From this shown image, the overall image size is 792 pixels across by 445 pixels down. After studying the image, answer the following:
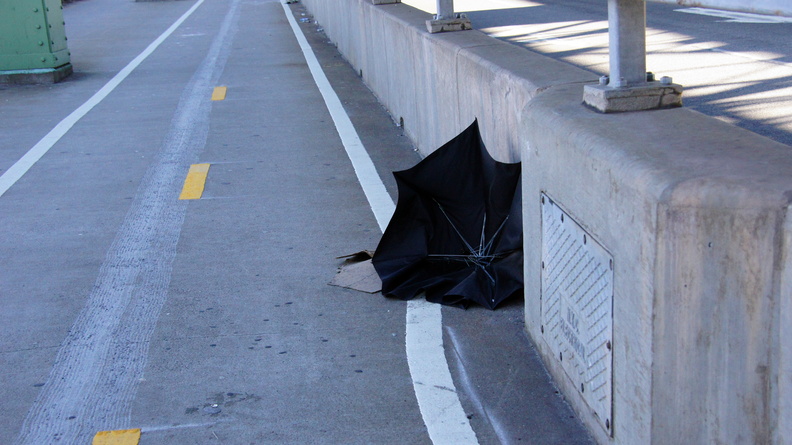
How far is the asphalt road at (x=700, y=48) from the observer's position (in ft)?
23.3

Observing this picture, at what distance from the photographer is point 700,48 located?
1116 centimetres

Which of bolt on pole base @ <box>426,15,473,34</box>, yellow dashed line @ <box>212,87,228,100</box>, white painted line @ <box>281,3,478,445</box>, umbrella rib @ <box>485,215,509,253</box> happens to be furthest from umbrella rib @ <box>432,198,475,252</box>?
yellow dashed line @ <box>212,87,228,100</box>

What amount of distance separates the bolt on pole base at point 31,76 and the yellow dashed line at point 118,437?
13411mm

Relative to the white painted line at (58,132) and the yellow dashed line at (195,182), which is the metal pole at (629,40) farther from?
the white painted line at (58,132)

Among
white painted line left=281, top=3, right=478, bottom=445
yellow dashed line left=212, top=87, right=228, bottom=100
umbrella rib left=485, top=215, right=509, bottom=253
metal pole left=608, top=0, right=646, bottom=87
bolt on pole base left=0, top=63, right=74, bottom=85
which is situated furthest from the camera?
bolt on pole base left=0, top=63, right=74, bottom=85

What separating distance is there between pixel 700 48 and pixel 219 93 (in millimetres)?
7240

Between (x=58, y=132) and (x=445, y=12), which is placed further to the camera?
(x=58, y=132)

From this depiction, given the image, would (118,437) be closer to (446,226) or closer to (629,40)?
(446,226)

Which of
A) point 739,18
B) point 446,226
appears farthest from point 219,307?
point 739,18

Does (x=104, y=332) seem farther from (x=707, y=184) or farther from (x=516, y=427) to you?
(x=707, y=184)

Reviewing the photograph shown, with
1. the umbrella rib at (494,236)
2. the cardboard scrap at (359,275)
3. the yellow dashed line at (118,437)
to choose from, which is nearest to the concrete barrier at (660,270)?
A: the umbrella rib at (494,236)

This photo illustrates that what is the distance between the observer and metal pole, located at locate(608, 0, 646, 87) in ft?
13.4

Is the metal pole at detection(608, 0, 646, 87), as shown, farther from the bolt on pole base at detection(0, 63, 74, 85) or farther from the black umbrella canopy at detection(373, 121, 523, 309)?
the bolt on pole base at detection(0, 63, 74, 85)

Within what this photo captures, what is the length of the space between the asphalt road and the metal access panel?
4.11ft
